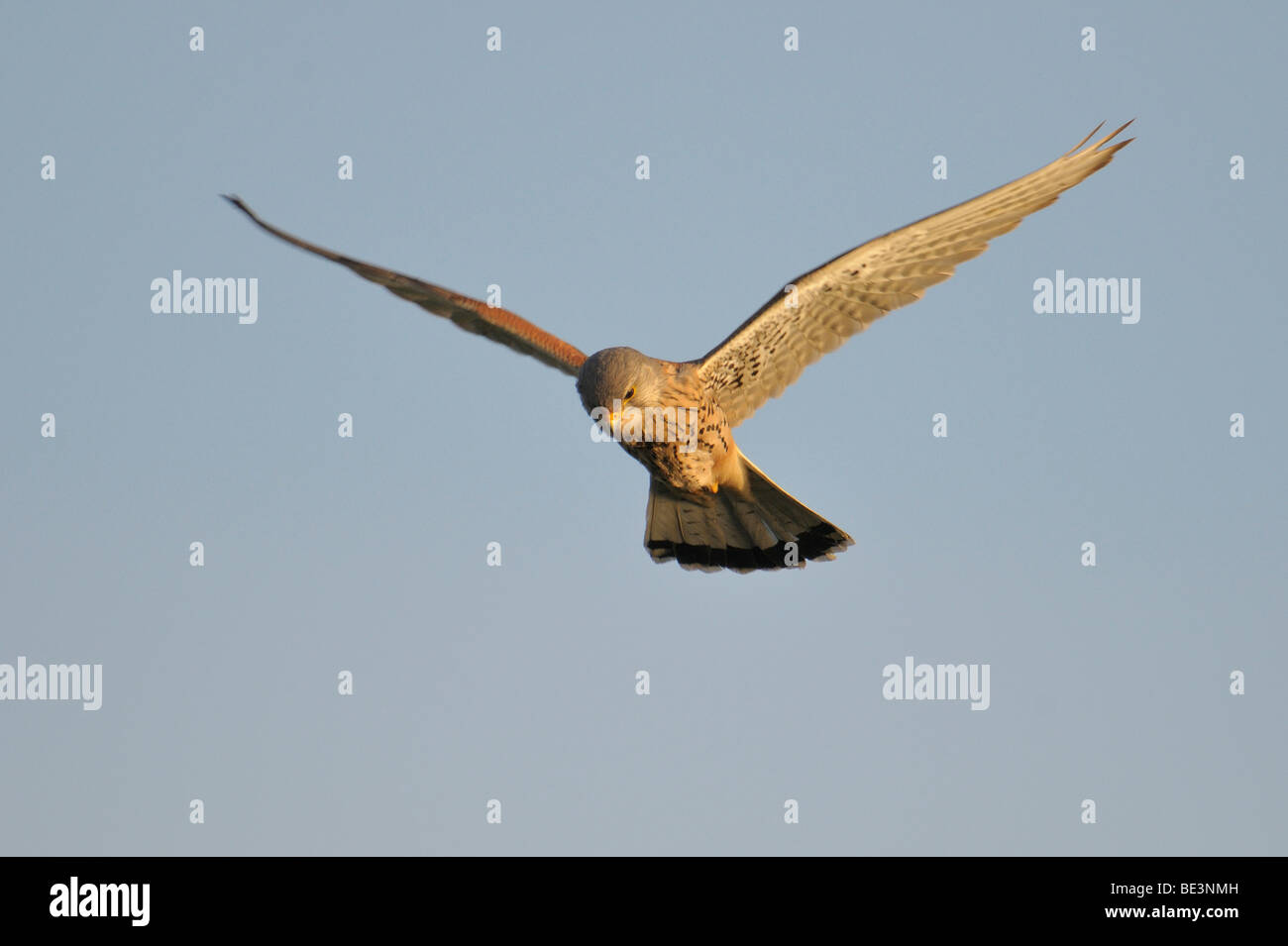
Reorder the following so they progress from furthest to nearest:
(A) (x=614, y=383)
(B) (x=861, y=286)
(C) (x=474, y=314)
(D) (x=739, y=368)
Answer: (C) (x=474, y=314), (D) (x=739, y=368), (B) (x=861, y=286), (A) (x=614, y=383)

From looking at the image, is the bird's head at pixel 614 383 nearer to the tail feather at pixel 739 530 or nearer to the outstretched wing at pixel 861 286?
the outstretched wing at pixel 861 286

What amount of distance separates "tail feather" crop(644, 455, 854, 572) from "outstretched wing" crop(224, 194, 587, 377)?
136 cm

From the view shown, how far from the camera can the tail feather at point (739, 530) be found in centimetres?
1214

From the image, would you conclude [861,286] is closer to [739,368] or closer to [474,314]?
[739,368]

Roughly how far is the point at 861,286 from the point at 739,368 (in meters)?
1.13

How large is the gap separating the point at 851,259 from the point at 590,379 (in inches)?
89.9

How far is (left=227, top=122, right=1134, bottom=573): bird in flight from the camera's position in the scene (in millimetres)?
10625

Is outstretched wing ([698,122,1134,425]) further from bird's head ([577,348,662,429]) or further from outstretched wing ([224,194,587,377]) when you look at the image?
outstretched wing ([224,194,587,377])

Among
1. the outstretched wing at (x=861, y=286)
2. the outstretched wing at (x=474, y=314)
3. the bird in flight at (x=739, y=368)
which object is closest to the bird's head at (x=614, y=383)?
the bird in flight at (x=739, y=368)

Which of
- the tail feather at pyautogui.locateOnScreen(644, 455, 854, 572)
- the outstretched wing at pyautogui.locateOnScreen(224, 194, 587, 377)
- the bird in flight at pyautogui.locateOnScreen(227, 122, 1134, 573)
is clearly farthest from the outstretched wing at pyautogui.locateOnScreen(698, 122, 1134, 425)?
the outstretched wing at pyautogui.locateOnScreen(224, 194, 587, 377)


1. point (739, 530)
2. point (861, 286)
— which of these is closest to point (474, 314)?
point (739, 530)

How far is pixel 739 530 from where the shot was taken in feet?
40.6

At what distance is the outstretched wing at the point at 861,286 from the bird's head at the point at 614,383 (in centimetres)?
98
